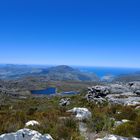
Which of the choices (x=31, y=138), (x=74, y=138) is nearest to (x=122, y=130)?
(x=74, y=138)

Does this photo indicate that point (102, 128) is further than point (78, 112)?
No

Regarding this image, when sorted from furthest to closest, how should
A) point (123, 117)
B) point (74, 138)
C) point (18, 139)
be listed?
1. point (123, 117)
2. point (74, 138)
3. point (18, 139)

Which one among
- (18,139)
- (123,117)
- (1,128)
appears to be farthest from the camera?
(123,117)

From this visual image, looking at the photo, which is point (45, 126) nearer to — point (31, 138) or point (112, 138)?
point (31, 138)

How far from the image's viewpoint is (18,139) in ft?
22.8

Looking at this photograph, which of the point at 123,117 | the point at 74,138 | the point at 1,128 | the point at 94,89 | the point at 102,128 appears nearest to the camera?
the point at 74,138

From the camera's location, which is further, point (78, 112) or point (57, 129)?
point (78, 112)

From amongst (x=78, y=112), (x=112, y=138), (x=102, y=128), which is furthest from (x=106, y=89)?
(x=112, y=138)

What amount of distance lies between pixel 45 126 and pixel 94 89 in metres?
30.2

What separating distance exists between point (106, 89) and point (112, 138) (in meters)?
29.7

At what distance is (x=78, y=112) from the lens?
13.0 m

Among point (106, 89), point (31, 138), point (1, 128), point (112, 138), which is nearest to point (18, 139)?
point (31, 138)

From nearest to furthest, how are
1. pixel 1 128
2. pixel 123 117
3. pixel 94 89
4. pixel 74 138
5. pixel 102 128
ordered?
pixel 74 138, pixel 1 128, pixel 102 128, pixel 123 117, pixel 94 89

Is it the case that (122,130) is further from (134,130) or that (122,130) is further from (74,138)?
(74,138)
